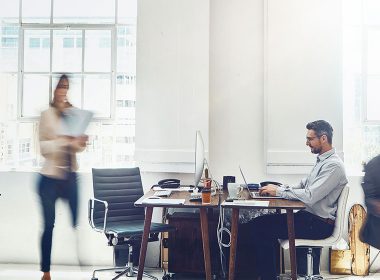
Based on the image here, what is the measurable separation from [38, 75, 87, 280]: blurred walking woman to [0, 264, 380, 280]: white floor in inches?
20.6

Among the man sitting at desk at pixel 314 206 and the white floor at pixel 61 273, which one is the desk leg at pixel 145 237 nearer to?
the white floor at pixel 61 273

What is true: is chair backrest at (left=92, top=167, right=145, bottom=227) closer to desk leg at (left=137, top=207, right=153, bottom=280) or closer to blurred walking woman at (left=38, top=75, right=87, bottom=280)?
blurred walking woman at (left=38, top=75, right=87, bottom=280)

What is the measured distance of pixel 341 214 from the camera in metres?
3.73

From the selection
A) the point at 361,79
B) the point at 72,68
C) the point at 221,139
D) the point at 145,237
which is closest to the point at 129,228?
the point at 145,237

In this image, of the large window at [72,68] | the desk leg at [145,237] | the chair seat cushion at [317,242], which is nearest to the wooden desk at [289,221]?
the chair seat cushion at [317,242]

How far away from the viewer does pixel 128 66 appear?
17.9 ft

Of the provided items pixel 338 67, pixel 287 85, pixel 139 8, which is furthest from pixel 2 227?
pixel 338 67

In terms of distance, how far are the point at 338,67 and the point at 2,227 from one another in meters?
3.98

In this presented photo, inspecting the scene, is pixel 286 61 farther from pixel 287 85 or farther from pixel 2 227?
pixel 2 227

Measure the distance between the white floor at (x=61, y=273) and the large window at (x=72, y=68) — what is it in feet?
3.75

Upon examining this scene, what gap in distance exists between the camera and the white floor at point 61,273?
4602mm

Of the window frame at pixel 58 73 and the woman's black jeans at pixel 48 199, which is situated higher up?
the window frame at pixel 58 73

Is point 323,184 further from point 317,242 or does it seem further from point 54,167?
point 54,167

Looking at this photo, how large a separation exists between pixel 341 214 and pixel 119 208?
2059 millimetres
